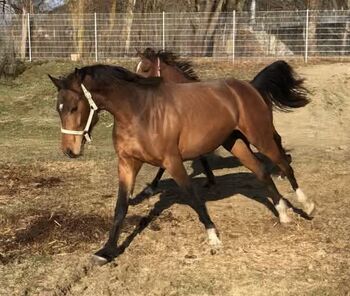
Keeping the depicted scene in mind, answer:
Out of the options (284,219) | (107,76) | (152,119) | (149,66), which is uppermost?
(107,76)

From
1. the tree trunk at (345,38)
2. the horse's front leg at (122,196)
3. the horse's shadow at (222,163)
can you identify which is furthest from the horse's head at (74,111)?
the tree trunk at (345,38)

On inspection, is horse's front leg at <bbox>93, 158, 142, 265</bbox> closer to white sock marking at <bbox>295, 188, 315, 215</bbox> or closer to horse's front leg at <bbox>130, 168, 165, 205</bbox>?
horse's front leg at <bbox>130, 168, 165, 205</bbox>

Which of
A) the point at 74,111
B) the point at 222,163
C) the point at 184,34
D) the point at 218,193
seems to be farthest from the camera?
the point at 184,34

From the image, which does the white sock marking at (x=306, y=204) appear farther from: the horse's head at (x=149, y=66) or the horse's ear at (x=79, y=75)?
the horse's ear at (x=79, y=75)

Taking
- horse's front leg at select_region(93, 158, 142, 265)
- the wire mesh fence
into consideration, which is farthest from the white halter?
the wire mesh fence

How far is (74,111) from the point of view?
5055 mm

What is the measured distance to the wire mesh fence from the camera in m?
23.0

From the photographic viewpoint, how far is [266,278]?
484cm

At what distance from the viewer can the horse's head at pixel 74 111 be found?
5031mm

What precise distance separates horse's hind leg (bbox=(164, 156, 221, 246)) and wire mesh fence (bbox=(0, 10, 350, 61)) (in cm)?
1753

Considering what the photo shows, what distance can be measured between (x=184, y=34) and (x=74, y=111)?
18822mm

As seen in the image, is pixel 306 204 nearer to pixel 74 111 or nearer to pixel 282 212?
pixel 282 212

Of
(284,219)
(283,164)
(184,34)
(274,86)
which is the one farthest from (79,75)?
(184,34)

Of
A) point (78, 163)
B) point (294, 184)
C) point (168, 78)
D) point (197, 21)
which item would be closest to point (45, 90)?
point (197, 21)
